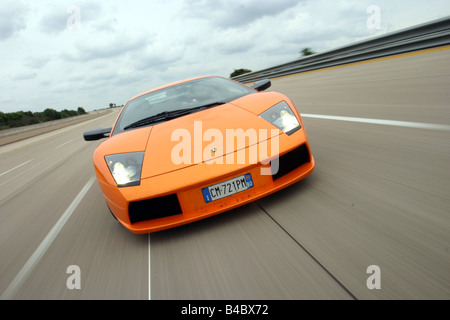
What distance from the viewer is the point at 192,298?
5.26 ft

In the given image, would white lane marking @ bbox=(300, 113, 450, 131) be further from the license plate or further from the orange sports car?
the license plate

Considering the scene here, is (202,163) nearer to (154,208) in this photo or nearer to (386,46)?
(154,208)

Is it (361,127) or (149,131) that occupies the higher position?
(149,131)

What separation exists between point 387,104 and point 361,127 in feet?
3.36

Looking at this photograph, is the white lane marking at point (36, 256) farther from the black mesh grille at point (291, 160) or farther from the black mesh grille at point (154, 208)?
the black mesh grille at point (291, 160)

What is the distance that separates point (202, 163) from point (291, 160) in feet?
2.20

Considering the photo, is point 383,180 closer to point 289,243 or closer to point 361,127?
point 289,243

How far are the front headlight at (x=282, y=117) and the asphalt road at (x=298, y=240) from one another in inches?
19.6

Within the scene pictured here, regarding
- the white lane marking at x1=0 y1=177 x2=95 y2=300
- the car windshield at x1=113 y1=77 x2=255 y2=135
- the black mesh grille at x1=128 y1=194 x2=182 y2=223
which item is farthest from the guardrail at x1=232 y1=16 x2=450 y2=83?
the white lane marking at x1=0 y1=177 x2=95 y2=300

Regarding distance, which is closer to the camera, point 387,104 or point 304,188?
point 304,188

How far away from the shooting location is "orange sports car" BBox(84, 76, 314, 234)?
211 cm
